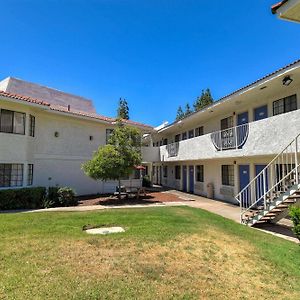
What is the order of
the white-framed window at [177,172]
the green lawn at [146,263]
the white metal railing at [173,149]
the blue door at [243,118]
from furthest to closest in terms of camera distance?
the white-framed window at [177,172] < the white metal railing at [173,149] < the blue door at [243,118] < the green lawn at [146,263]

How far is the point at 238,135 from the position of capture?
14031mm

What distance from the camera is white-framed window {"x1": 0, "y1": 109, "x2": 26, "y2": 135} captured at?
15.3 meters

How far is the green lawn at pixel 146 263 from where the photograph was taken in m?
4.98

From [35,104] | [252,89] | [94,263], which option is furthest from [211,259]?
[35,104]

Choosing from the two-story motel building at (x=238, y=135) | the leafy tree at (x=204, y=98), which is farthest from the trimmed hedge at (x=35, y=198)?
the leafy tree at (x=204, y=98)

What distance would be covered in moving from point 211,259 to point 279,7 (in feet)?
19.6

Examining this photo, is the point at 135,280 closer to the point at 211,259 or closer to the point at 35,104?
the point at 211,259

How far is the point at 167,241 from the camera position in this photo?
26.4 feet

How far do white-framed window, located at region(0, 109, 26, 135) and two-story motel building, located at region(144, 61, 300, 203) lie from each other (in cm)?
1202

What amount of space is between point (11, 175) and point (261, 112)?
15.6m

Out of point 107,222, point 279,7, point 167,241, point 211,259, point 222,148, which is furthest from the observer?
point 222,148

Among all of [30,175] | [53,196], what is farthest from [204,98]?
[53,196]

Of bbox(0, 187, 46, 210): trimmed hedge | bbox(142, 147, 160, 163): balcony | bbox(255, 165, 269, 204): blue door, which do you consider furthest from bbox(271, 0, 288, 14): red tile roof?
bbox(142, 147, 160, 163): balcony

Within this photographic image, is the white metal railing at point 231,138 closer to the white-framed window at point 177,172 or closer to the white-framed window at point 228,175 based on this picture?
the white-framed window at point 228,175
